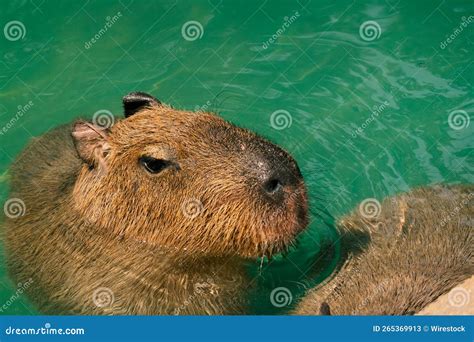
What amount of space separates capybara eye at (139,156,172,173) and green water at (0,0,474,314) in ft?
6.08

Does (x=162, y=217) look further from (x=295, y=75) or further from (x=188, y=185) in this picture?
(x=295, y=75)

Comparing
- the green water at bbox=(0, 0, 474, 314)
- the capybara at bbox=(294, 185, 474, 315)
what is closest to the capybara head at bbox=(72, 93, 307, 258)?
the capybara at bbox=(294, 185, 474, 315)

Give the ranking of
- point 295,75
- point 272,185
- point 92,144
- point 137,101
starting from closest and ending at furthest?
1. point 272,185
2. point 92,144
3. point 137,101
4. point 295,75

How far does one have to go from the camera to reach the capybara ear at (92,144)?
6.96 meters

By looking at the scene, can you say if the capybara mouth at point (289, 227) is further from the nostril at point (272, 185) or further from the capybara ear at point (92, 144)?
the capybara ear at point (92, 144)

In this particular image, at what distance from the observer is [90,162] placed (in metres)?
7.03

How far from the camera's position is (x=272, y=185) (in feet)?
21.3

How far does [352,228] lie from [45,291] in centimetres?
290

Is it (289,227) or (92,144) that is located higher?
(289,227)

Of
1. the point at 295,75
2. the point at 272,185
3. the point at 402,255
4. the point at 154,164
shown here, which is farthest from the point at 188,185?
the point at 295,75

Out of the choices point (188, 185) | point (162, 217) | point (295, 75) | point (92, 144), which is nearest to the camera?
point (188, 185)

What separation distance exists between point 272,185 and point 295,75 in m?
3.64

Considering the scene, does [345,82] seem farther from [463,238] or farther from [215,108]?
[463,238]

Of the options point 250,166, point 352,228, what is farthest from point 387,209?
point 250,166
